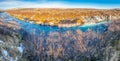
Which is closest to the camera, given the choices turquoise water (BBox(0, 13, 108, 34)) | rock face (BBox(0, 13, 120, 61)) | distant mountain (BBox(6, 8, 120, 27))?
rock face (BBox(0, 13, 120, 61))

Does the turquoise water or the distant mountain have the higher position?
the distant mountain

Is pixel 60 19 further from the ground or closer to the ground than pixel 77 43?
further from the ground

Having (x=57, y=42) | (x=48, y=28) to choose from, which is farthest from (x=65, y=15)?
(x=57, y=42)

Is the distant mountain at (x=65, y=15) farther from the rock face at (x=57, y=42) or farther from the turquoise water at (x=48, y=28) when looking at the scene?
the rock face at (x=57, y=42)

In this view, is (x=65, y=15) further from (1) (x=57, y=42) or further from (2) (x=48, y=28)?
(1) (x=57, y=42)

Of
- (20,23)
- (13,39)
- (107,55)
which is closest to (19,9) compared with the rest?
(20,23)

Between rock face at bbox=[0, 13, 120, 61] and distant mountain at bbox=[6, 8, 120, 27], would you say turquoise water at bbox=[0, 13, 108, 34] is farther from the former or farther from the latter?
distant mountain at bbox=[6, 8, 120, 27]

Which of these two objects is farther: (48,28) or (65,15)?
(48,28)

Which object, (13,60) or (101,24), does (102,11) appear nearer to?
(101,24)
